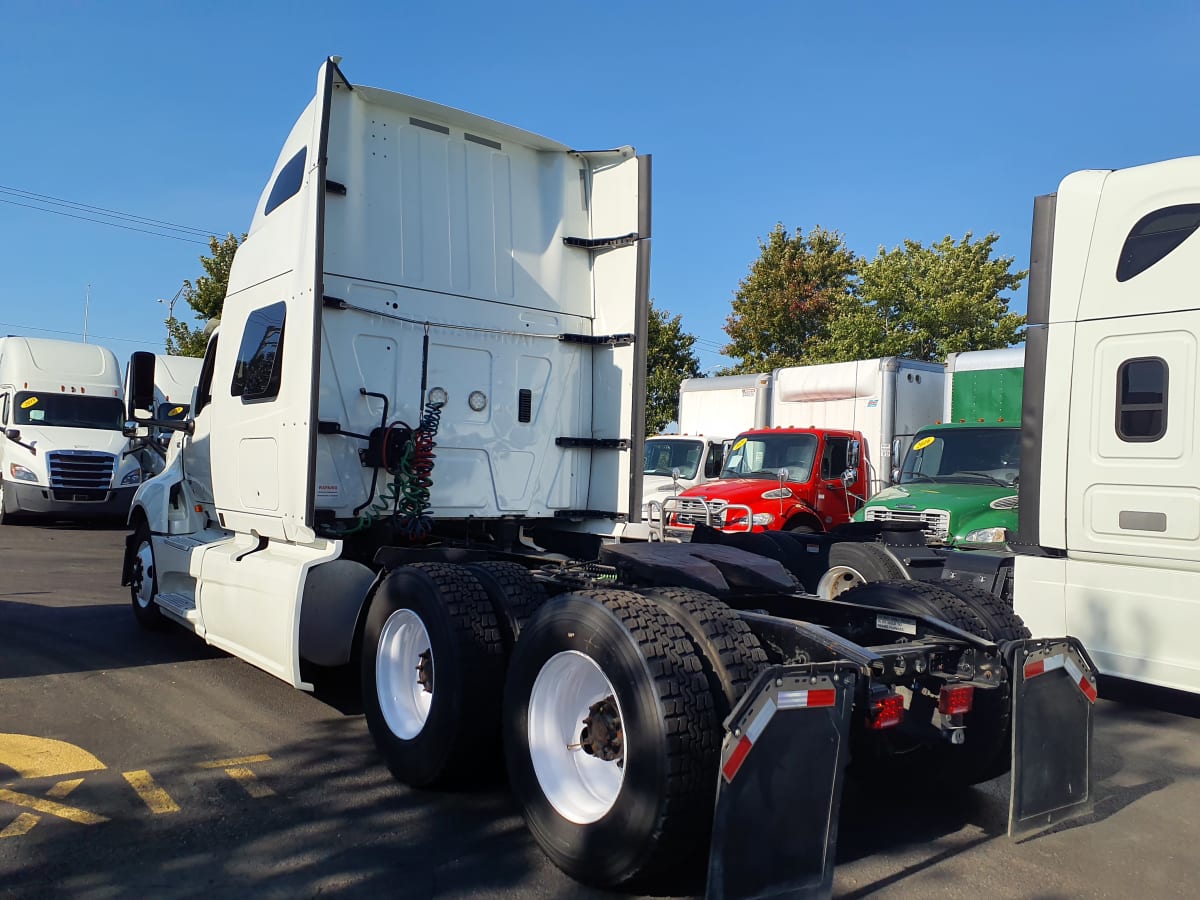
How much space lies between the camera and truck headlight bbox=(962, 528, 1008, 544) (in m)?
8.22

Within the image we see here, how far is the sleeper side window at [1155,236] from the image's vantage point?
17.9ft

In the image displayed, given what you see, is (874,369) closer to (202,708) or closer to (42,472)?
(202,708)

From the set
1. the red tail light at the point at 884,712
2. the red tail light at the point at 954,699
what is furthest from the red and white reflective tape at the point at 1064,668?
the red tail light at the point at 884,712

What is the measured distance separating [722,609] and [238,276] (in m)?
4.74

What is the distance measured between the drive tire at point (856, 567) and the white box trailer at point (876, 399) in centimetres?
470

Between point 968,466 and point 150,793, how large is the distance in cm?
806

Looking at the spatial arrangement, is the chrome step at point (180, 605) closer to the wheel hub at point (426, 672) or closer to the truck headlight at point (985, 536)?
the wheel hub at point (426, 672)

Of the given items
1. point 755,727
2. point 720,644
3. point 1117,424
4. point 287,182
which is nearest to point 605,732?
point 720,644

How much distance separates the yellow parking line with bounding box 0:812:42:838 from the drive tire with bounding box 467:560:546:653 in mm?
2157

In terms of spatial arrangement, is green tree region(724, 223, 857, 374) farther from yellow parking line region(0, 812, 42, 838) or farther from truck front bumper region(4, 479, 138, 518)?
yellow parking line region(0, 812, 42, 838)

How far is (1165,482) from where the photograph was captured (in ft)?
17.9

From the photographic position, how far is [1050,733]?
402cm

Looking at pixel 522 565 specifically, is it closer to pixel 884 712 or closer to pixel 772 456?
pixel 884 712

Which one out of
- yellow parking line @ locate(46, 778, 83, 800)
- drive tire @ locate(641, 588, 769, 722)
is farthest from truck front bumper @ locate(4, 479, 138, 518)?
drive tire @ locate(641, 588, 769, 722)
